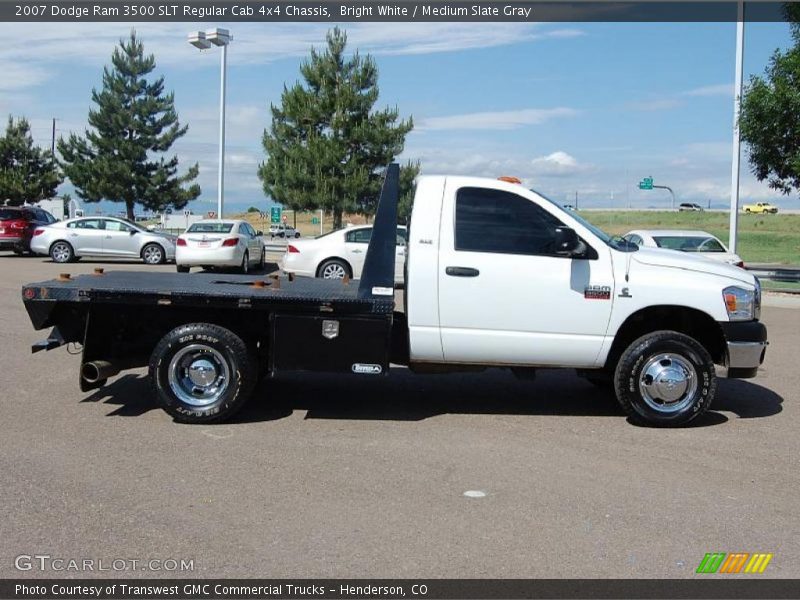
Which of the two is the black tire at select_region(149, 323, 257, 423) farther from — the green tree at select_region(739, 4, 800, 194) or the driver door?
the green tree at select_region(739, 4, 800, 194)

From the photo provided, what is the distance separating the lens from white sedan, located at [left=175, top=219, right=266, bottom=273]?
20.9 meters

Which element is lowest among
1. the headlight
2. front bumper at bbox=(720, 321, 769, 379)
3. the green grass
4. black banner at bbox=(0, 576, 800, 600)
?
black banner at bbox=(0, 576, 800, 600)

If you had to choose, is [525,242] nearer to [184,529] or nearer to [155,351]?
[155,351]

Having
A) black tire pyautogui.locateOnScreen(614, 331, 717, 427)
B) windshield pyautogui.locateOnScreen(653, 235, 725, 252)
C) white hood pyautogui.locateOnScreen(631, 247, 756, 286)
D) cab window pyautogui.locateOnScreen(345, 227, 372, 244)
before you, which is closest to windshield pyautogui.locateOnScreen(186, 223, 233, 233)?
cab window pyautogui.locateOnScreen(345, 227, 372, 244)

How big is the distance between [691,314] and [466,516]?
10.9 ft

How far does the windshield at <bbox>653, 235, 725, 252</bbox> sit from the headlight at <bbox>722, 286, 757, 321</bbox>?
11.7 meters

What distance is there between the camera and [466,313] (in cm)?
711

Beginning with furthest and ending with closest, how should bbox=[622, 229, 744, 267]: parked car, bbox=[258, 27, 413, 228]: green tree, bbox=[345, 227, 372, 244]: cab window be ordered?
bbox=[258, 27, 413, 228]: green tree → bbox=[345, 227, 372, 244]: cab window → bbox=[622, 229, 744, 267]: parked car

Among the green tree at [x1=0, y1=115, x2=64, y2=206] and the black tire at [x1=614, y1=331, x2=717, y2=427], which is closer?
the black tire at [x1=614, y1=331, x2=717, y2=427]

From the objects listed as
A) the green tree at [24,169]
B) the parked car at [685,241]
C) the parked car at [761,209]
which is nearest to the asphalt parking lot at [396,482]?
the parked car at [685,241]

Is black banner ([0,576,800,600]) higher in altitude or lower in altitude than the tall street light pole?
lower

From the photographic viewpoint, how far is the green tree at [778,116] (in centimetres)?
2031

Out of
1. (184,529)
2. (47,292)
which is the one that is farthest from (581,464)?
(47,292)

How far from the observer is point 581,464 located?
619cm
